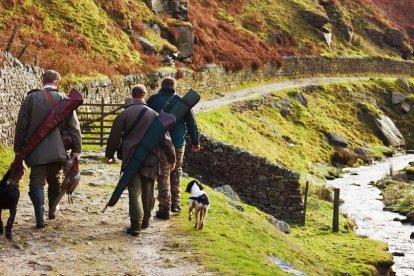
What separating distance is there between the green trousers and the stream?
36.5 feet

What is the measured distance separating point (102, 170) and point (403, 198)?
19.2 m

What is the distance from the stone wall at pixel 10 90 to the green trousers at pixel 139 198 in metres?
8.42

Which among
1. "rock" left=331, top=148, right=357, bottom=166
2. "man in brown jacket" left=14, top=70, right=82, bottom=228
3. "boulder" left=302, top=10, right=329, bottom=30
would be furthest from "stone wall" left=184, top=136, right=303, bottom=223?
"boulder" left=302, top=10, right=329, bottom=30

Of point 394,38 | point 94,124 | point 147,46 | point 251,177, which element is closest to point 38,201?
point 251,177

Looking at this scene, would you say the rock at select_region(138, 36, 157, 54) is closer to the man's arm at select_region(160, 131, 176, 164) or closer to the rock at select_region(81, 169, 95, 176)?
the rock at select_region(81, 169, 95, 176)

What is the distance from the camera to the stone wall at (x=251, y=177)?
23.1m

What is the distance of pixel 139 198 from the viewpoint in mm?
11250

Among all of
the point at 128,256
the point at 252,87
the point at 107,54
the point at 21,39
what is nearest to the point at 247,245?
the point at 128,256

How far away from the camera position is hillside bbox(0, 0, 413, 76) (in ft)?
105

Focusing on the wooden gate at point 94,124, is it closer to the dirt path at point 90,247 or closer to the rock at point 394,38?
the dirt path at point 90,247

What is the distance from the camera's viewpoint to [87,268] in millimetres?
9859

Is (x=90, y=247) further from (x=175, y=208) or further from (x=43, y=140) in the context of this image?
(x=175, y=208)

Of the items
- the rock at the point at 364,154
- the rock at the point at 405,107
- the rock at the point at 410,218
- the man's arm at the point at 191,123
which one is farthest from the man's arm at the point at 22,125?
the rock at the point at 405,107

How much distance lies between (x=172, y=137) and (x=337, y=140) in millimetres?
33737
